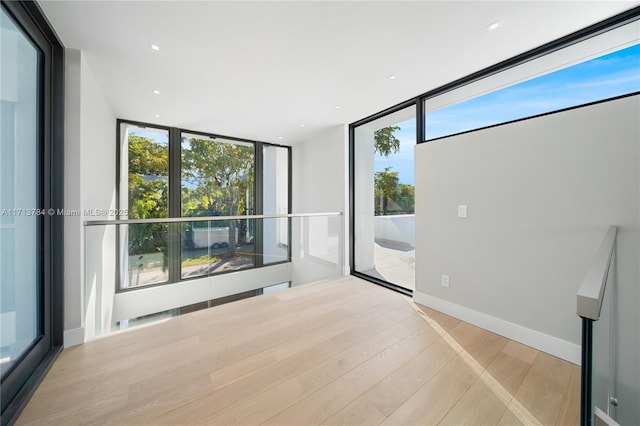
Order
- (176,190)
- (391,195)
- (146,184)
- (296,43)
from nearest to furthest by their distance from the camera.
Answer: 1. (296,43)
2. (391,195)
3. (146,184)
4. (176,190)

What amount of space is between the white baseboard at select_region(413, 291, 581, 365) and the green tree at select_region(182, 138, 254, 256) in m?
3.60

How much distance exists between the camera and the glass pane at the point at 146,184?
126 inches

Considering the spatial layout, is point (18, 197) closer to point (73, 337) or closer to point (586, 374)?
point (73, 337)

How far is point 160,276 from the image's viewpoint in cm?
325

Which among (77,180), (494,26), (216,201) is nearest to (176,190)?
(216,201)

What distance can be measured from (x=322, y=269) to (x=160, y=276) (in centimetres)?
232

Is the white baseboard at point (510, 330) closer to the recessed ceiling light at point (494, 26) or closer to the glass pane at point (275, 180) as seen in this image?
the recessed ceiling light at point (494, 26)

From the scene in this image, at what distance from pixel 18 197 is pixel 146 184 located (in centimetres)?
255

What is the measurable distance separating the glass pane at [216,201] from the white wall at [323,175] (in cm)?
92

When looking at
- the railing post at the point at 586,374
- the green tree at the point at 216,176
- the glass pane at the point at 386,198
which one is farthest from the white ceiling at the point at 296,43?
the railing post at the point at 586,374

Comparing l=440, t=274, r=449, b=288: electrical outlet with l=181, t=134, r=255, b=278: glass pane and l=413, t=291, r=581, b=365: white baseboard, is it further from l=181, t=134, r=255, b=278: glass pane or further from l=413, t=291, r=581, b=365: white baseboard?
l=181, t=134, r=255, b=278: glass pane

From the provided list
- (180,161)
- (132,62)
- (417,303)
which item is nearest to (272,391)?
(417,303)

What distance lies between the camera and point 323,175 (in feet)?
14.9

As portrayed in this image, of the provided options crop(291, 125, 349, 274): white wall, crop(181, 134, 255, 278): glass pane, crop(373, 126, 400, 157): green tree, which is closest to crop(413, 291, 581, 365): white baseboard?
crop(291, 125, 349, 274): white wall
